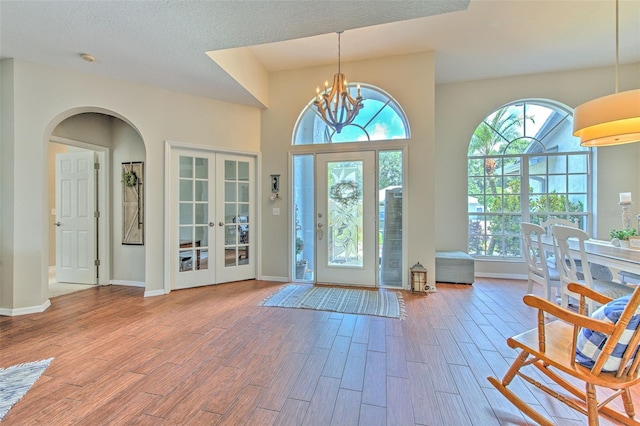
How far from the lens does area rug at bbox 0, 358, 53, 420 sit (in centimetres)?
163

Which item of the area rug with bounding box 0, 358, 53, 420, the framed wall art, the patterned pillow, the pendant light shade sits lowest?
the area rug with bounding box 0, 358, 53, 420

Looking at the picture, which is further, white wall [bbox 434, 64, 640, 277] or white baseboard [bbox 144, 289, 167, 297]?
white wall [bbox 434, 64, 640, 277]

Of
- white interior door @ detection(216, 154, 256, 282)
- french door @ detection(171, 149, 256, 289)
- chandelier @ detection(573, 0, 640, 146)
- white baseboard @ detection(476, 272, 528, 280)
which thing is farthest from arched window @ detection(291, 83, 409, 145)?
white baseboard @ detection(476, 272, 528, 280)

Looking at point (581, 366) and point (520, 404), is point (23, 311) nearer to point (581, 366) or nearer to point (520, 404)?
point (520, 404)

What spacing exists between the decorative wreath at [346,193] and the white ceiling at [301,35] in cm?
186

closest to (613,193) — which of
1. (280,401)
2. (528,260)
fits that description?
(528,260)

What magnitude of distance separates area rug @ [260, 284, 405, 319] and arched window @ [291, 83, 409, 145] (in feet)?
7.39

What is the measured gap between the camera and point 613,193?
4.23 meters

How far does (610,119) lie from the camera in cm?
216

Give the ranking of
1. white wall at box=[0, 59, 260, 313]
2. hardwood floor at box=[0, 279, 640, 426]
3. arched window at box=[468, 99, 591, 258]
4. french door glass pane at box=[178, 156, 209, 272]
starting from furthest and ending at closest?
arched window at box=[468, 99, 591, 258]
french door glass pane at box=[178, 156, 209, 272]
white wall at box=[0, 59, 260, 313]
hardwood floor at box=[0, 279, 640, 426]

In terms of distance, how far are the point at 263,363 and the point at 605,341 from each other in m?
2.03

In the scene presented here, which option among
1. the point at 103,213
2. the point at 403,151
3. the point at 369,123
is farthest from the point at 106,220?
the point at 403,151

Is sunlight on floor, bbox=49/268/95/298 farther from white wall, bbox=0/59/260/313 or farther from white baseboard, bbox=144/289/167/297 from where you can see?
white baseboard, bbox=144/289/167/297

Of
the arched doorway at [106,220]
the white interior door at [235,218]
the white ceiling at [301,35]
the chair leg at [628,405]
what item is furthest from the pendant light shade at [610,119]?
the arched doorway at [106,220]
